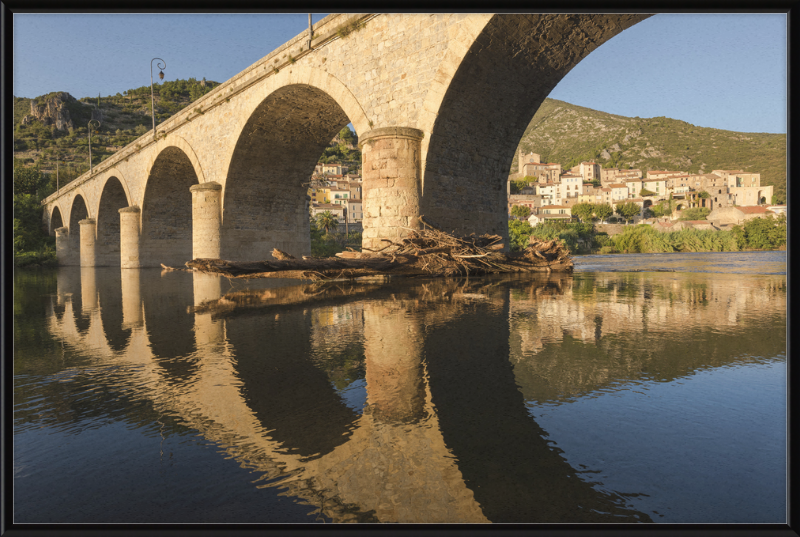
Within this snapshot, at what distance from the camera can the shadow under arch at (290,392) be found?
1.60 m

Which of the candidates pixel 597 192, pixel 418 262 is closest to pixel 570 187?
pixel 597 192

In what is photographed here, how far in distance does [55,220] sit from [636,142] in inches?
5022

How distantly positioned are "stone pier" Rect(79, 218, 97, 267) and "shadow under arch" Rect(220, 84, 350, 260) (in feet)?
60.4

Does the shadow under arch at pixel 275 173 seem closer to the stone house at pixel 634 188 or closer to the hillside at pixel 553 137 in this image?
the hillside at pixel 553 137

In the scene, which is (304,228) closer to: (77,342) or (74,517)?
(77,342)

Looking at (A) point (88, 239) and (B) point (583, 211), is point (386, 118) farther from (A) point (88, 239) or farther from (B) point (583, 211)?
(B) point (583, 211)

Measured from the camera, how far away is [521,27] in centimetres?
826

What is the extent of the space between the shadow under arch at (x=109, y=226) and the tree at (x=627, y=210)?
87.1 meters

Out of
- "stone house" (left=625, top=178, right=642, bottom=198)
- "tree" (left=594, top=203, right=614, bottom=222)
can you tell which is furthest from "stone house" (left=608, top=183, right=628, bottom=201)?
"tree" (left=594, top=203, right=614, bottom=222)

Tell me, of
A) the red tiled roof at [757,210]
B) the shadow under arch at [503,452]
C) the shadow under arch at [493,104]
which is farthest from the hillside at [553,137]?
the shadow under arch at [493,104]

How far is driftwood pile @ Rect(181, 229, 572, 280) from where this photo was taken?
654cm

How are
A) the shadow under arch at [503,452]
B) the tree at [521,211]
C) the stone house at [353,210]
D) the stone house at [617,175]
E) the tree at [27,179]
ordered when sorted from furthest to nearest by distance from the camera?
the stone house at [617,175] → the tree at [521,211] → the stone house at [353,210] → the tree at [27,179] → the shadow under arch at [503,452]

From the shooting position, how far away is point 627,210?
292 ft

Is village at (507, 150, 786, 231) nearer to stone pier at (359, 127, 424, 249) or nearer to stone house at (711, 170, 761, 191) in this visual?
stone house at (711, 170, 761, 191)
